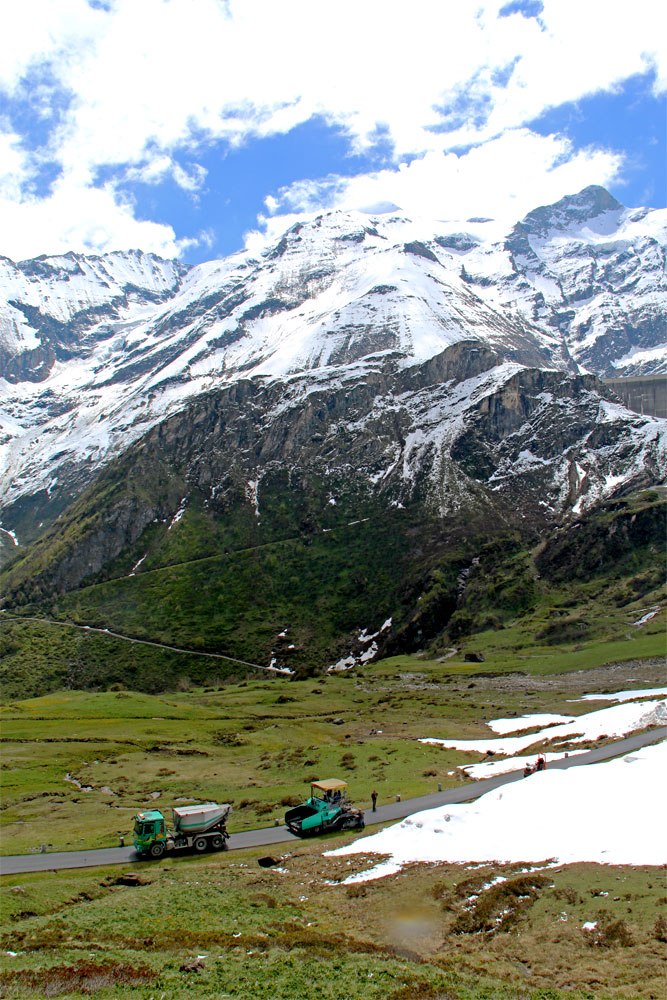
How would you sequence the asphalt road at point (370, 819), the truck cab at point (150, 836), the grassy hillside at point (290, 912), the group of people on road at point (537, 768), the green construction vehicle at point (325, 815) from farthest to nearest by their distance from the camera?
the group of people on road at point (537, 768) → the green construction vehicle at point (325, 815) → the truck cab at point (150, 836) → the asphalt road at point (370, 819) → the grassy hillside at point (290, 912)

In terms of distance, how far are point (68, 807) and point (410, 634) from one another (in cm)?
14078

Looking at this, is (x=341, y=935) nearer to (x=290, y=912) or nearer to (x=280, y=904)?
(x=290, y=912)

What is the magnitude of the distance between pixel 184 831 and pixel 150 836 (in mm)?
2014

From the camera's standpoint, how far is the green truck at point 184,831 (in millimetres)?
36469

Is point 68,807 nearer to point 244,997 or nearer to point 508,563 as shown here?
point 244,997

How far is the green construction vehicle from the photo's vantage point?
3841 cm

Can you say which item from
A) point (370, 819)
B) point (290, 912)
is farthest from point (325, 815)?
point (290, 912)

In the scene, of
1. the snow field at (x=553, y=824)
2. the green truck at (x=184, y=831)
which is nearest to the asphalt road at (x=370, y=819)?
the green truck at (x=184, y=831)

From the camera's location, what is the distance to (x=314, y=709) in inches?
3814

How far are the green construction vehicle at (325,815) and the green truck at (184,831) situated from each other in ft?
14.0

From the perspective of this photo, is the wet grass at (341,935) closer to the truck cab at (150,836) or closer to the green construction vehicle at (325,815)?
the truck cab at (150,836)

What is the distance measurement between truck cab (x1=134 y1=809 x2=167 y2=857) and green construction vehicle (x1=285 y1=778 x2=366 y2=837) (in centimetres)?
751

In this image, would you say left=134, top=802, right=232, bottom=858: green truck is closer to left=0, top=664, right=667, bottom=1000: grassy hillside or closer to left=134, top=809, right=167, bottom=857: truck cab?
left=134, top=809, right=167, bottom=857: truck cab

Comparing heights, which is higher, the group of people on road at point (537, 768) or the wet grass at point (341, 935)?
the wet grass at point (341, 935)
